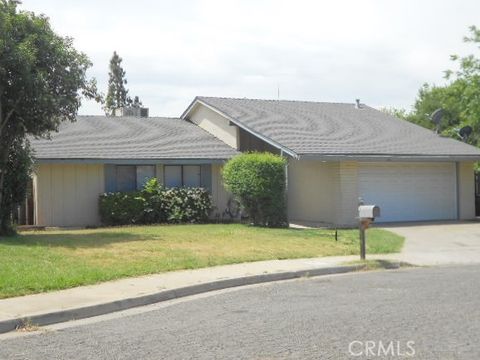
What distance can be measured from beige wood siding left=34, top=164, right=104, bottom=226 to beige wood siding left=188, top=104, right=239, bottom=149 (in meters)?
6.18

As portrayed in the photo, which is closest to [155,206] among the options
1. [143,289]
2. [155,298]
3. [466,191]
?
[466,191]

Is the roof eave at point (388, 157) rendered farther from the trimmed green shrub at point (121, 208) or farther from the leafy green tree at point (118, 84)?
the leafy green tree at point (118, 84)

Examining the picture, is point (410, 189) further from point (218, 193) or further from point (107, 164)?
point (107, 164)

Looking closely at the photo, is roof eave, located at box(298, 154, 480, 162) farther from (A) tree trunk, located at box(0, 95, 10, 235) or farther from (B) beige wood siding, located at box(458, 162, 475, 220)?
(A) tree trunk, located at box(0, 95, 10, 235)

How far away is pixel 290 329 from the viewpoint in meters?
8.08

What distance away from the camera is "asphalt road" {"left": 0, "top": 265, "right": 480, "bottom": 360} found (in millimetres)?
7027

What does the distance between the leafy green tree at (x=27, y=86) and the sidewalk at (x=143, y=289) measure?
681cm

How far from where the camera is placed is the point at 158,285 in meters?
11.6

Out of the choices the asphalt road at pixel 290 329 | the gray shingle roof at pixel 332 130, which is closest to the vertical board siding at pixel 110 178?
the gray shingle roof at pixel 332 130

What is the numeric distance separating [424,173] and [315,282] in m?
15.5

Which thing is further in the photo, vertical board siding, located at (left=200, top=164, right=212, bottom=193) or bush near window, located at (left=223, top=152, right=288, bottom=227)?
vertical board siding, located at (left=200, top=164, right=212, bottom=193)

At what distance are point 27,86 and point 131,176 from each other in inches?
345

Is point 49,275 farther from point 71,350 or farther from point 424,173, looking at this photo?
point 424,173

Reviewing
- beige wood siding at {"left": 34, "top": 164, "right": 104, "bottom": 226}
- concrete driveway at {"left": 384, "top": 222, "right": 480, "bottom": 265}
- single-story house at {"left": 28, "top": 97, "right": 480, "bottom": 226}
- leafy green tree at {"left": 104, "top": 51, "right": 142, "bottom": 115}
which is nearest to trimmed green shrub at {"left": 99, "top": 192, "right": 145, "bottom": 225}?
beige wood siding at {"left": 34, "top": 164, "right": 104, "bottom": 226}
